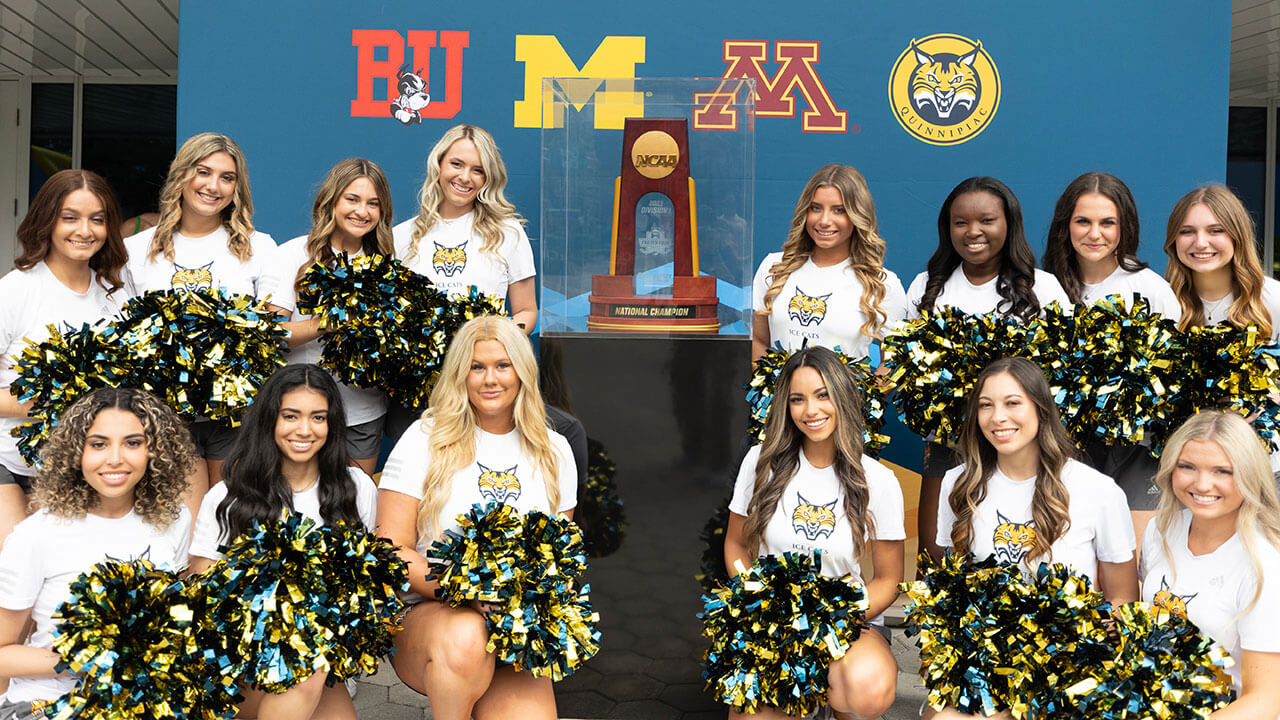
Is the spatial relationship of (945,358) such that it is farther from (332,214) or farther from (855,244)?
(332,214)

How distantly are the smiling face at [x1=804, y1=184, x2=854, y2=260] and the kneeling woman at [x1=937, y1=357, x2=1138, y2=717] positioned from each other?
77cm

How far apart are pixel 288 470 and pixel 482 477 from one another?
0.51 meters

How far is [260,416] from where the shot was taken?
2.76m

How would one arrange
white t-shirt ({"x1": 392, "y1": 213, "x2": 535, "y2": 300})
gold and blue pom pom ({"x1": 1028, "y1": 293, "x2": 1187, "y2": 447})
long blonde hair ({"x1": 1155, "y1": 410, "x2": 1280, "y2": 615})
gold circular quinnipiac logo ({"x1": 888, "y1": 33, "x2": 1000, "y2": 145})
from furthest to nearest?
gold circular quinnipiac logo ({"x1": 888, "y1": 33, "x2": 1000, "y2": 145}) → white t-shirt ({"x1": 392, "y1": 213, "x2": 535, "y2": 300}) → gold and blue pom pom ({"x1": 1028, "y1": 293, "x2": 1187, "y2": 447}) → long blonde hair ({"x1": 1155, "y1": 410, "x2": 1280, "y2": 615})

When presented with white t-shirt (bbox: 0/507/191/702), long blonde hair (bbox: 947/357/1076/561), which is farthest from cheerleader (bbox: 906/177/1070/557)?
white t-shirt (bbox: 0/507/191/702)

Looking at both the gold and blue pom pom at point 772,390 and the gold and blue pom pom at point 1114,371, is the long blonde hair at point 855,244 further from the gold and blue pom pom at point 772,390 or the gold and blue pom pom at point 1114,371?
the gold and blue pom pom at point 1114,371

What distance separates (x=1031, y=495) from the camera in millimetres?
2695

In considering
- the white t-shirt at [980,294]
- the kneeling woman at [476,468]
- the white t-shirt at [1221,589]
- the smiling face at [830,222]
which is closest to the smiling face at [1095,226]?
the white t-shirt at [980,294]

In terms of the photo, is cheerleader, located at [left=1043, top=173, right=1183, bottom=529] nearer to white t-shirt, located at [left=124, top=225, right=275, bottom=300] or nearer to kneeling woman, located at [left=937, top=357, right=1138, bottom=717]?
kneeling woman, located at [left=937, top=357, right=1138, bottom=717]

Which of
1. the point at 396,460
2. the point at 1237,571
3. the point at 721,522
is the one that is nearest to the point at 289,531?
the point at 396,460

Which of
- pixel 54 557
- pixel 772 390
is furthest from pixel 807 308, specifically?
pixel 54 557

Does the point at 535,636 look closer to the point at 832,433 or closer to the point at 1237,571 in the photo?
the point at 832,433

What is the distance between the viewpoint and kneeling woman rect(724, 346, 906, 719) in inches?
108

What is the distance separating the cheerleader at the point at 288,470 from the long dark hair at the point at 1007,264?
6.05 ft
